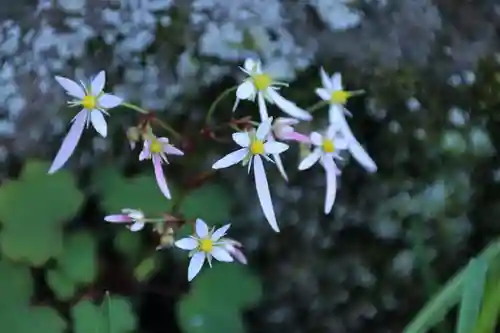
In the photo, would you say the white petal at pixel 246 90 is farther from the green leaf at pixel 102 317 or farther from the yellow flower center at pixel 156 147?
the green leaf at pixel 102 317

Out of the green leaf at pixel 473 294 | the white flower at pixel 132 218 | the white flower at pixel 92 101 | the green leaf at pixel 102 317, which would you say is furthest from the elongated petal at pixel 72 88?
the green leaf at pixel 473 294

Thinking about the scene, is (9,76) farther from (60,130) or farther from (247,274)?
(247,274)

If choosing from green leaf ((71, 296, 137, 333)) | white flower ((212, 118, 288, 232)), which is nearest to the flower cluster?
white flower ((212, 118, 288, 232))

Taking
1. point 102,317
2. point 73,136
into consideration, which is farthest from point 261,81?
point 102,317

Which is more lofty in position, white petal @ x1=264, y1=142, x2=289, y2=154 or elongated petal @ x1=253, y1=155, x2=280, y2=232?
white petal @ x1=264, y1=142, x2=289, y2=154

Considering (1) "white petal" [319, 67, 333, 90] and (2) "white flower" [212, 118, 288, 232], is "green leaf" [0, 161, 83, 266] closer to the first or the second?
(2) "white flower" [212, 118, 288, 232]

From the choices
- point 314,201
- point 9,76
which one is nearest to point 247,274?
point 314,201
